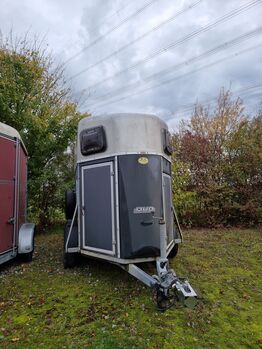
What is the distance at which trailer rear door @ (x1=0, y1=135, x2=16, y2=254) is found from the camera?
476 cm

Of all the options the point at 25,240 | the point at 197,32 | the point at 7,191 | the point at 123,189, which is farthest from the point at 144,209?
the point at 197,32

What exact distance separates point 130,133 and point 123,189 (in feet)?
2.75

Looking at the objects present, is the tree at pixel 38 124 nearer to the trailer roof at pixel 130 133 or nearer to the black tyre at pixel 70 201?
the black tyre at pixel 70 201

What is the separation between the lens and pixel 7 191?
4.93 m

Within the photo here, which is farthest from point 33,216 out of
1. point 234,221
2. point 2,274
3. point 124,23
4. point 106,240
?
point 124,23

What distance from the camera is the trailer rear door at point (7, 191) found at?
4.76m

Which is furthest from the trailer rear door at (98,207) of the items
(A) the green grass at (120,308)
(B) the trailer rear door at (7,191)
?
(B) the trailer rear door at (7,191)

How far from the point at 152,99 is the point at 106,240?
922cm

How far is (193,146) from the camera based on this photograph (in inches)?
375

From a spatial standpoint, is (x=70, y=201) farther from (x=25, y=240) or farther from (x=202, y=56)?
(x=202, y=56)

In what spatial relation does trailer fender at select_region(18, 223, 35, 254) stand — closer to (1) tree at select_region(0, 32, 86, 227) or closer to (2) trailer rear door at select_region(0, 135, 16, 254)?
(2) trailer rear door at select_region(0, 135, 16, 254)

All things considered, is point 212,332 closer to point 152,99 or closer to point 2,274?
point 2,274

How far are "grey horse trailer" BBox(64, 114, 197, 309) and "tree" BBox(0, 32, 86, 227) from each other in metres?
4.53

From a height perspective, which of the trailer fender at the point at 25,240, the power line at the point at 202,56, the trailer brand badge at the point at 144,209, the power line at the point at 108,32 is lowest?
→ the trailer fender at the point at 25,240
